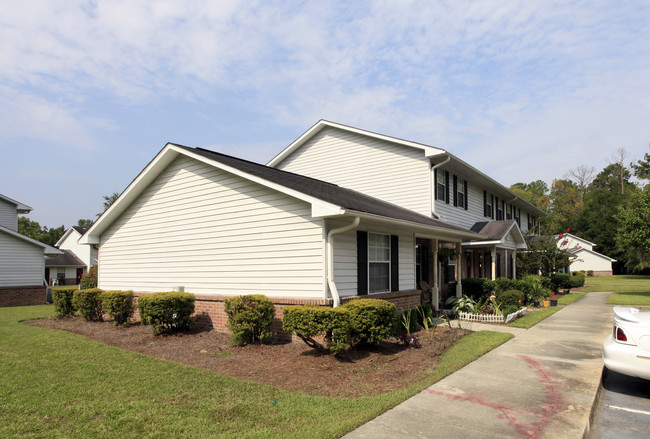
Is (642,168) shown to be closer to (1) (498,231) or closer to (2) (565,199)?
(2) (565,199)

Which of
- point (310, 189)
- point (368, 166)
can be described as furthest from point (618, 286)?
point (310, 189)

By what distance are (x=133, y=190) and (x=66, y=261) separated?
128ft

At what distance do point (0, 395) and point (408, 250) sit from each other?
9.90m

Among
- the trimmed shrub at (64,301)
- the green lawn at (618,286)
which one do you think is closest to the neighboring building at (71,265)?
the trimmed shrub at (64,301)

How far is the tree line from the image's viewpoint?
2375 centimetres

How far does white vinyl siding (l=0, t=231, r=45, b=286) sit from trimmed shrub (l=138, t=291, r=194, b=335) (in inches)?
667

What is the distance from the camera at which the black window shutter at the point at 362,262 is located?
10.2 meters

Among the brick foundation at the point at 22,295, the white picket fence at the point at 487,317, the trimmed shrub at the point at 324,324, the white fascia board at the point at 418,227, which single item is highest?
the white fascia board at the point at 418,227

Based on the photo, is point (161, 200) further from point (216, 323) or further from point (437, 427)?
point (437, 427)

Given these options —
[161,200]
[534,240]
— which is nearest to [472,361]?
[161,200]

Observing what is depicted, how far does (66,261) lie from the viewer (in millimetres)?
45031

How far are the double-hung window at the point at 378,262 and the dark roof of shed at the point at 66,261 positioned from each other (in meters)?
43.2

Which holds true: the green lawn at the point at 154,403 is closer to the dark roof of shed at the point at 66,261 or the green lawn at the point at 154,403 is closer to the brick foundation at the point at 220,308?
the brick foundation at the point at 220,308

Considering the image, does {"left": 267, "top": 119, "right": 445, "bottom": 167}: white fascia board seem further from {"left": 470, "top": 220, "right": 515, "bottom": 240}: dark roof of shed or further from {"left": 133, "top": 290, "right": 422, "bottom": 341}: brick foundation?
{"left": 133, "top": 290, "right": 422, "bottom": 341}: brick foundation
